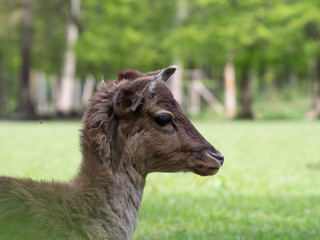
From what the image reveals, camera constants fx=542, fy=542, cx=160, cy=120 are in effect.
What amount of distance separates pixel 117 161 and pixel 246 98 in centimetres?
3378

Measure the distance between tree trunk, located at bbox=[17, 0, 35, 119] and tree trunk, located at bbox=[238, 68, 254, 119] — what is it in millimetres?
13794

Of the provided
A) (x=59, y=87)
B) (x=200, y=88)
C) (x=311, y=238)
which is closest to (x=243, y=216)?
(x=311, y=238)

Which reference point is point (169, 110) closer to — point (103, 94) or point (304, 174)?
point (103, 94)

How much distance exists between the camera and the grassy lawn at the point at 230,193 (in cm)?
606

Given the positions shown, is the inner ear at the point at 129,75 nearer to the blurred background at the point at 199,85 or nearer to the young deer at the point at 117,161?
the young deer at the point at 117,161

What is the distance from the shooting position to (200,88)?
45594 millimetres

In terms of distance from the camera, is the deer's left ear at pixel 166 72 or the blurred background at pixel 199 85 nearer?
the deer's left ear at pixel 166 72

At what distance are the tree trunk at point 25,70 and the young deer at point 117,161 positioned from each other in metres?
30.1

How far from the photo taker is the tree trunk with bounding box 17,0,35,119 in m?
33.1

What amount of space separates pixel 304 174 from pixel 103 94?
25.3 feet

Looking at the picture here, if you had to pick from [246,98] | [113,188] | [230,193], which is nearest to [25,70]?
[246,98]

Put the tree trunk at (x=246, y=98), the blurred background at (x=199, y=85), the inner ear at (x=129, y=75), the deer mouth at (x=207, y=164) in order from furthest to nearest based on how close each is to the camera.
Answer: the tree trunk at (x=246, y=98), the blurred background at (x=199, y=85), the inner ear at (x=129, y=75), the deer mouth at (x=207, y=164)

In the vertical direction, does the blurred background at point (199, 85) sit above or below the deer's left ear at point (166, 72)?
below

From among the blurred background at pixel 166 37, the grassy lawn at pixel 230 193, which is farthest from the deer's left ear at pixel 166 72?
the blurred background at pixel 166 37
